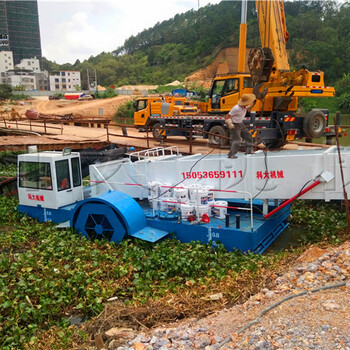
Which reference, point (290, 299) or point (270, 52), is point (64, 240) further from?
point (270, 52)

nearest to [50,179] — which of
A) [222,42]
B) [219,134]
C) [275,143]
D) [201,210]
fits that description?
[201,210]

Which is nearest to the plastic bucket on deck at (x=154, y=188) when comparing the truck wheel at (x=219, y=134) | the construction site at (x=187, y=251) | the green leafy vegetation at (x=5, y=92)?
the construction site at (x=187, y=251)

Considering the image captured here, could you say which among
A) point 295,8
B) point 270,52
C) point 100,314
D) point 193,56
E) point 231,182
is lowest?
point 100,314

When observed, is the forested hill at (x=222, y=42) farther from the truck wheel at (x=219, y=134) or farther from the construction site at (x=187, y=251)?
the construction site at (x=187, y=251)

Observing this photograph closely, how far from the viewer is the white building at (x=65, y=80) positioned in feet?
348

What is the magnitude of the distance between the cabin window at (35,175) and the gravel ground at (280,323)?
202 inches

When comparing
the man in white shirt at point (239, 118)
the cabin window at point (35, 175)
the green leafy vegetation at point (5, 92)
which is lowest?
the cabin window at point (35, 175)

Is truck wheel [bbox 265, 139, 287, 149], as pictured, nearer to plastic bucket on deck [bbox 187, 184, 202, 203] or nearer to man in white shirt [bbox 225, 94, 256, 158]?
man in white shirt [bbox 225, 94, 256, 158]

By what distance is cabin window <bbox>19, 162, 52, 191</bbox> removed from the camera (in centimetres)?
923

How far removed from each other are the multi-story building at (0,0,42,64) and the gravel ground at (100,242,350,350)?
14423cm

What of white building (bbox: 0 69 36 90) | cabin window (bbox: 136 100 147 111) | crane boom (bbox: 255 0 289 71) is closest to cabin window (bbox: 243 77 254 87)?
crane boom (bbox: 255 0 289 71)

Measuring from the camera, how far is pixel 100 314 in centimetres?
562

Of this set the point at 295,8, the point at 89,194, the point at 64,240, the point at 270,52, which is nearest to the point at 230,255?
the point at 64,240

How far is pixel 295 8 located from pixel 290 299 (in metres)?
95.1
